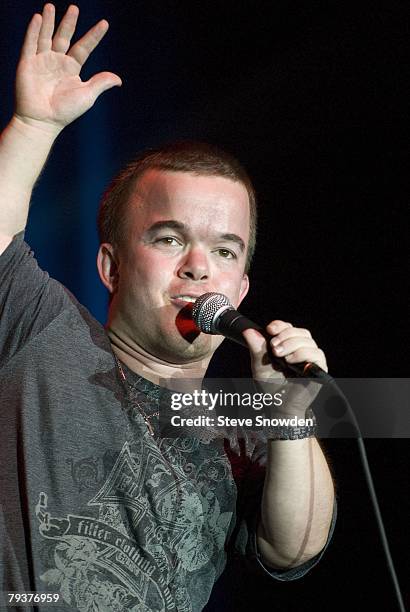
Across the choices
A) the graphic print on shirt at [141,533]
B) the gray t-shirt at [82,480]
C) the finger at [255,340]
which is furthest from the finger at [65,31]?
the graphic print on shirt at [141,533]

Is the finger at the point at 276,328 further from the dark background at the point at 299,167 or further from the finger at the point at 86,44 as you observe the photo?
the dark background at the point at 299,167

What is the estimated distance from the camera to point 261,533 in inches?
55.0

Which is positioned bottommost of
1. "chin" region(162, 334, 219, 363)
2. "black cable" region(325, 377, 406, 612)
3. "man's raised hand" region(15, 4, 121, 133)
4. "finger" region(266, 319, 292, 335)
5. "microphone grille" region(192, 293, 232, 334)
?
"black cable" region(325, 377, 406, 612)

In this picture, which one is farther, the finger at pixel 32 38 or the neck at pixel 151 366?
the neck at pixel 151 366

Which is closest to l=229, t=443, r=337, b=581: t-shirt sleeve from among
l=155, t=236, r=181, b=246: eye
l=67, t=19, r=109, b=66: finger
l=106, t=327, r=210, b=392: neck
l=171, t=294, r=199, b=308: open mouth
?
l=106, t=327, r=210, b=392: neck

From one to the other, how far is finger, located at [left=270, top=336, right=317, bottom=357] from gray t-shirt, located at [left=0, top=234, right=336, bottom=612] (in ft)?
1.10

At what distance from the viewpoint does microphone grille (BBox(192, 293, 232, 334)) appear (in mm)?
1177

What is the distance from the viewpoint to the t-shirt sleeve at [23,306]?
1196 millimetres

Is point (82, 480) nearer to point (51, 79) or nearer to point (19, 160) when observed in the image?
point (19, 160)

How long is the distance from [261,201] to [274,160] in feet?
0.38

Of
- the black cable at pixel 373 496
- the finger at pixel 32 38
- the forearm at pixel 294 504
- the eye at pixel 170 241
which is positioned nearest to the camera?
the black cable at pixel 373 496

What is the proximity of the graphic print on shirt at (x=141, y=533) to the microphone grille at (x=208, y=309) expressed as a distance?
244 millimetres

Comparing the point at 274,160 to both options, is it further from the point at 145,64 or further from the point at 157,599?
the point at 157,599

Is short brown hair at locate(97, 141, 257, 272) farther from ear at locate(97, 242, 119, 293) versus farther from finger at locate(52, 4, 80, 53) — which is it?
finger at locate(52, 4, 80, 53)
